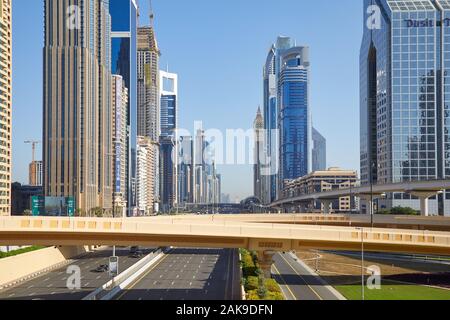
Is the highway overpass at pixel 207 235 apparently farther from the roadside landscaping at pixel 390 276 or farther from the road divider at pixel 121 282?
the road divider at pixel 121 282

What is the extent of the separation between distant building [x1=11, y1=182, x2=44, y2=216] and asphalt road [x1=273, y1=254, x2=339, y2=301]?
9694 centimetres

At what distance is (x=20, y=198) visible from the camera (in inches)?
5561

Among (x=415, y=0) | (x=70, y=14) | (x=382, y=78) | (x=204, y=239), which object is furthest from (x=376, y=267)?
(x=70, y=14)

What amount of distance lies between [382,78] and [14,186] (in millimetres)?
Result: 117003

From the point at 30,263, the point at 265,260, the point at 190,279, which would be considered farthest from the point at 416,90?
the point at 30,263

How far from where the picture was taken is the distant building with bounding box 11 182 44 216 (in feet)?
454

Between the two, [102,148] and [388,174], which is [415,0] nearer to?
[388,174]

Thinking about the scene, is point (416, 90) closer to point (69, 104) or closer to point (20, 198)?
point (69, 104)

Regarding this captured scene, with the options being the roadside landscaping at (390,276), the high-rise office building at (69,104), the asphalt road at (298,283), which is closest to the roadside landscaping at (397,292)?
the roadside landscaping at (390,276)

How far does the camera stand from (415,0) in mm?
143250

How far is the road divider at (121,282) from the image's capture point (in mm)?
42059

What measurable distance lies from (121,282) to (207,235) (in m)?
17.9

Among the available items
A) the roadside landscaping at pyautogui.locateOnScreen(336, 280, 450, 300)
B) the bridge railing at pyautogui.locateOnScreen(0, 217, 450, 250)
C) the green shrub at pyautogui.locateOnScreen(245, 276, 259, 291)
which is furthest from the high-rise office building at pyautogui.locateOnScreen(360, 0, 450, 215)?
the green shrub at pyautogui.locateOnScreen(245, 276, 259, 291)

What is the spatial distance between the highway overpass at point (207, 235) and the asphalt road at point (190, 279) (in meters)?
6.12
